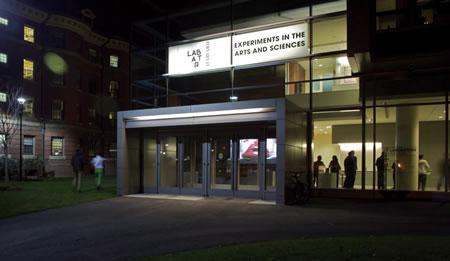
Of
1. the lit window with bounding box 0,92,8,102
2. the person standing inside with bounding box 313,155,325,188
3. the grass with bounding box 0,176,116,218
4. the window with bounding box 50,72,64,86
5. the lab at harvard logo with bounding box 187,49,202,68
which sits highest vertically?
the window with bounding box 50,72,64,86

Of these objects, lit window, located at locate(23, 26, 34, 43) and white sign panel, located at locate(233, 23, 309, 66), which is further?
lit window, located at locate(23, 26, 34, 43)

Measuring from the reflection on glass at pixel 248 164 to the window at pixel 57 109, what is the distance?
2527 centimetres

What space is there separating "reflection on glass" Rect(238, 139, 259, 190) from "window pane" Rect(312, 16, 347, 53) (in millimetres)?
5039

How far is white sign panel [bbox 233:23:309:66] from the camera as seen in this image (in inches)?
598

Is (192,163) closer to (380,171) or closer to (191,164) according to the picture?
(191,164)

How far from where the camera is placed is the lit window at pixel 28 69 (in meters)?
33.0

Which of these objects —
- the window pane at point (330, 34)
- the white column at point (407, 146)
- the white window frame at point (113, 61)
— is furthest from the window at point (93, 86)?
the white column at point (407, 146)

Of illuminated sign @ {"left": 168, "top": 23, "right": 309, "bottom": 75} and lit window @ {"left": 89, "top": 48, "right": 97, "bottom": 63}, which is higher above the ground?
lit window @ {"left": 89, "top": 48, "right": 97, "bottom": 63}

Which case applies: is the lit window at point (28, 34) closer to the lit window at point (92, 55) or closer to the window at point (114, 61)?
the lit window at point (92, 55)

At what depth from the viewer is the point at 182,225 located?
32.7 ft

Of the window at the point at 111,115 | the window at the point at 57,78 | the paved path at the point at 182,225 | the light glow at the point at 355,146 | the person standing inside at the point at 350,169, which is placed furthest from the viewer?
the window at the point at 111,115

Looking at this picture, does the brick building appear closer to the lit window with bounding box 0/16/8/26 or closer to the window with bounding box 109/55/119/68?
the lit window with bounding box 0/16/8/26

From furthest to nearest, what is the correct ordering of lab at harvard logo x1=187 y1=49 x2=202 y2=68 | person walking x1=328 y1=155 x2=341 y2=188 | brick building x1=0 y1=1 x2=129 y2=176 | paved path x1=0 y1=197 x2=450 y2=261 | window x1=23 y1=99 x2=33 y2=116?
window x1=23 y1=99 x2=33 y2=116 < brick building x1=0 y1=1 x2=129 y2=176 < lab at harvard logo x1=187 y1=49 x2=202 y2=68 < person walking x1=328 y1=155 x2=341 y2=188 < paved path x1=0 y1=197 x2=450 y2=261

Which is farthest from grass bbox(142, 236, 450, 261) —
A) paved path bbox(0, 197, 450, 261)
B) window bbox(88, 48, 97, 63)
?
window bbox(88, 48, 97, 63)
